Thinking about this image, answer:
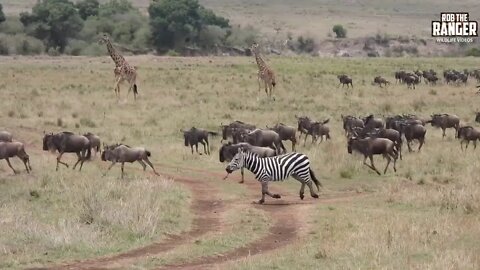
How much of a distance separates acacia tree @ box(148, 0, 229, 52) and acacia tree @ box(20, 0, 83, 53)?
8.26 metres

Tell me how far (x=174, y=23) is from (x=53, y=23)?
1245 centimetres

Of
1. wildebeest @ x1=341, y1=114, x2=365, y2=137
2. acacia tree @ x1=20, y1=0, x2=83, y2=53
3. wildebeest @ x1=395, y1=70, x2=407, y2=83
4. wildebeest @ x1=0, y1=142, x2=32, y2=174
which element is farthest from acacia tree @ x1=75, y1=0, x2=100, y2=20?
wildebeest @ x1=0, y1=142, x2=32, y2=174

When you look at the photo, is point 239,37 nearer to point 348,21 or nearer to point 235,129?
point 348,21

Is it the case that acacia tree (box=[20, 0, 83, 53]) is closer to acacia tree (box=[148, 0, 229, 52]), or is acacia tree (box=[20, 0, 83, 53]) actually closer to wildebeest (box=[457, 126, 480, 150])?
acacia tree (box=[148, 0, 229, 52])

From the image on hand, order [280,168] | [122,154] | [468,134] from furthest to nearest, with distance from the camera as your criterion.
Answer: [468,134]
[122,154]
[280,168]

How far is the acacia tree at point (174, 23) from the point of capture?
86.1 metres

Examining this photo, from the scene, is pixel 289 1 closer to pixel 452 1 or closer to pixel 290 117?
pixel 452 1

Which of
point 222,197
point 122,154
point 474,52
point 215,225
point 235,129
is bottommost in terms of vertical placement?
point 474,52

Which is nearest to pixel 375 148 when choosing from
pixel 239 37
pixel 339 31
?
pixel 239 37

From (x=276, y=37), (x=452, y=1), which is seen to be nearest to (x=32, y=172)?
(x=276, y=37)

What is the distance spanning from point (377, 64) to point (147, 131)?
142ft

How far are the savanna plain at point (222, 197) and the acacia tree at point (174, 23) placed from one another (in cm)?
4448

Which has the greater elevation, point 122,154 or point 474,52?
point 122,154

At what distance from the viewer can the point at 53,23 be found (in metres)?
82.1
